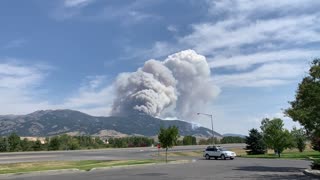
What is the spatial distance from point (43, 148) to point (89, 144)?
20.7 m

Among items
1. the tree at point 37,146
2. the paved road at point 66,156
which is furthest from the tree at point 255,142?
the tree at point 37,146

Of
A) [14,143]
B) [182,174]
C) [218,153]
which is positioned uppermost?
[14,143]

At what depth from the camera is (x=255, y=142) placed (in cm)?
6912

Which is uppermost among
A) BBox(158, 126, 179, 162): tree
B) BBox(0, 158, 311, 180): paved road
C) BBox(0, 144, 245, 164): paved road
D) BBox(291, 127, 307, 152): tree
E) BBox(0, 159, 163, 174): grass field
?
BBox(291, 127, 307, 152): tree

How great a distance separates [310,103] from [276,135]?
28519 mm

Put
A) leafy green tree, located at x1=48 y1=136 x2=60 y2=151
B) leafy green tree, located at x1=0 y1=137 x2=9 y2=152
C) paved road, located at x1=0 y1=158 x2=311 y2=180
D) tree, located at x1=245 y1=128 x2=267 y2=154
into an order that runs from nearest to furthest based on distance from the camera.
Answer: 1. paved road, located at x1=0 y1=158 x2=311 y2=180
2. tree, located at x1=245 y1=128 x2=267 y2=154
3. leafy green tree, located at x1=0 y1=137 x2=9 y2=152
4. leafy green tree, located at x1=48 y1=136 x2=60 y2=151

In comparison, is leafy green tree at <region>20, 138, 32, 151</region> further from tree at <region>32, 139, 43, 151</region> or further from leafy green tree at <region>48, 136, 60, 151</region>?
leafy green tree at <region>48, 136, 60, 151</region>

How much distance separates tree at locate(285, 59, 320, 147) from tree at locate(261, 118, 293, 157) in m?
24.8

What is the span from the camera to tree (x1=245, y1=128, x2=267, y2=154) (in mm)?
68625

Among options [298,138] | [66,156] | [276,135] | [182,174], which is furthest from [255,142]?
[182,174]

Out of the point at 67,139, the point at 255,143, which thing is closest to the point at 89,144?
the point at 67,139

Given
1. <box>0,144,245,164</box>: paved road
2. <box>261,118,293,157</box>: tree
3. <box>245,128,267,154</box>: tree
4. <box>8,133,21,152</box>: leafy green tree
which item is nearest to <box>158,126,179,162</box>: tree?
<box>0,144,245,164</box>: paved road

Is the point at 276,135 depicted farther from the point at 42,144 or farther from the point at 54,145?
the point at 42,144

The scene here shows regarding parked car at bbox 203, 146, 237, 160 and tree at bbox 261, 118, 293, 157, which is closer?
parked car at bbox 203, 146, 237, 160
